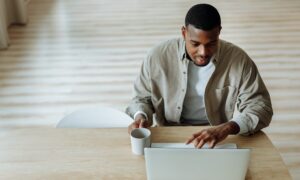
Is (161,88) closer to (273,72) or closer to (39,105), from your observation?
(39,105)

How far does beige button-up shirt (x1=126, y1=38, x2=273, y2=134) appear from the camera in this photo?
1.60 metres

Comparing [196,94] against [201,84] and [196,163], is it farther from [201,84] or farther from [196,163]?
[196,163]

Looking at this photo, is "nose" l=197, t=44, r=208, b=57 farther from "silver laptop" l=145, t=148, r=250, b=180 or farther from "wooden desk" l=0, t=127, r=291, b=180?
"silver laptop" l=145, t=148, r=250, b=180

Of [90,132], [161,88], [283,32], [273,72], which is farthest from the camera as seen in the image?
[283,32]

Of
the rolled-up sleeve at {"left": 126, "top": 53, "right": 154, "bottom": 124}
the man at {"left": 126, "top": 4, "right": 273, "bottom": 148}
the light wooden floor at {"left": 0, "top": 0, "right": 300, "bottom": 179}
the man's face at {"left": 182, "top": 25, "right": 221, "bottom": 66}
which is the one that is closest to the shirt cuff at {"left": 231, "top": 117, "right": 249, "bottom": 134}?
the man at {"left": 126, "top": 4, "right": 273, "bottom": 148}

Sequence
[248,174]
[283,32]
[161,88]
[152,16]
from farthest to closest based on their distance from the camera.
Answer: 1. [152,16]
2. [283,32]
3. [161,88]
4. [248,174]

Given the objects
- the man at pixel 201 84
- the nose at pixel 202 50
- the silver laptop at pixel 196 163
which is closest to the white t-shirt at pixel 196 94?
the man at pixel 201 84

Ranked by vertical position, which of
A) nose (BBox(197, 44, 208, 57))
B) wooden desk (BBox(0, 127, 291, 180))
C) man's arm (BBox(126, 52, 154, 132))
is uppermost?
nose (BBox(197, 44, 208, 57))

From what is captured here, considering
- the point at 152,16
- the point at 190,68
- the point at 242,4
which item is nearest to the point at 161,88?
the point at 190,68

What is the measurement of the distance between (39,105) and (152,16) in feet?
7.80

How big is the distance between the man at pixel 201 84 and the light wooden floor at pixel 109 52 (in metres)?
1.01

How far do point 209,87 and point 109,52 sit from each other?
255 cm

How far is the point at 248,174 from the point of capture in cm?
126

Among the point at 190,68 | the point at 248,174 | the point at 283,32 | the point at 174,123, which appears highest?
the point at 190,68
